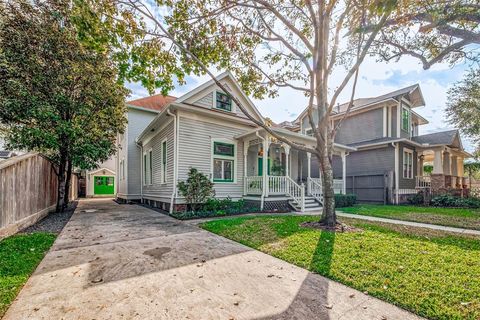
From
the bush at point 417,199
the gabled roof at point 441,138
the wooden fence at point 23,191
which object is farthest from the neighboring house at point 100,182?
the gabled roof at point 441,138

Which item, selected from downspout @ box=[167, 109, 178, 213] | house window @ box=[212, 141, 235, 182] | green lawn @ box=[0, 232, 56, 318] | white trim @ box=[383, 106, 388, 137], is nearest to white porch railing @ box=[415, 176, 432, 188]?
white trim @ box=[383, 106, 388, 137]

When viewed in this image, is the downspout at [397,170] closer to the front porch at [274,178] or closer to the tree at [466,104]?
the front porch at [274,178]

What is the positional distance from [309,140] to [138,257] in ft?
33.2

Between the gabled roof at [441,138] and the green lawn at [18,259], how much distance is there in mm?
19476

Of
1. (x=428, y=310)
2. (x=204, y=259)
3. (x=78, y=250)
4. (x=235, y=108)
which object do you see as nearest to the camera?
(x=428, y=310)

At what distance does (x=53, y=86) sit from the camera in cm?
812

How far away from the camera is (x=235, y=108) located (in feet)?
38.5

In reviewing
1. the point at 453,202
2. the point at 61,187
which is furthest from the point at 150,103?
the point at 453,202

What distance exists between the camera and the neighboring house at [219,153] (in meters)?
9.52

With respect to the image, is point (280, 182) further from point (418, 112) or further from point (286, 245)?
point (418, 112)

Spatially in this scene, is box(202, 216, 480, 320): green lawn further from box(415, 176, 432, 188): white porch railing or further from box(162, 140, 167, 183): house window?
box(415, 176, 432, 188): white porch railing

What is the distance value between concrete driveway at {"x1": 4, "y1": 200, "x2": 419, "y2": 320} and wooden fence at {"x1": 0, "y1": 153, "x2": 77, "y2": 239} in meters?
1.83

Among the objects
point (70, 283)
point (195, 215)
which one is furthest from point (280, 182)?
point (70, 283)

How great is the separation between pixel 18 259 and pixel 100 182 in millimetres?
22171
